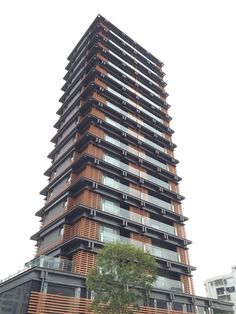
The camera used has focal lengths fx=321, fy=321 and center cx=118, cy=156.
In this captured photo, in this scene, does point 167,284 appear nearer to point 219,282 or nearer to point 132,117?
point 132,117

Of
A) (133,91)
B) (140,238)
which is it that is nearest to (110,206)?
(140,238)

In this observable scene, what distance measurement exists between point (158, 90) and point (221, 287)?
6748 cm

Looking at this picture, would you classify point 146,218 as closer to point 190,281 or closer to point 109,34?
point 190,281

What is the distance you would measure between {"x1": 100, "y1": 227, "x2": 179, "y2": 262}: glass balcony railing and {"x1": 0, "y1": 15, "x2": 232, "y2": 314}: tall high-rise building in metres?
0.12

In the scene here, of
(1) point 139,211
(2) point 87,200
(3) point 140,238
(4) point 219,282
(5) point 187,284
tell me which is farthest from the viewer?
(4) point 219,282

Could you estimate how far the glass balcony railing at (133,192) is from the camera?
121 ft

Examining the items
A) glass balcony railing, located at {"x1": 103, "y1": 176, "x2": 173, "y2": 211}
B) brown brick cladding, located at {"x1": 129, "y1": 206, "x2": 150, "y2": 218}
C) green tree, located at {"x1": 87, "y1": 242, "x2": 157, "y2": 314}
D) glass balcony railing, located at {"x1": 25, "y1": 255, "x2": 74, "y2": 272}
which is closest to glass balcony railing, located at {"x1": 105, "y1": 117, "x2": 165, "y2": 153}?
glass balcony railing, located at {"x1": 103, "y1": 176, "x2": 173, "y2": 211}

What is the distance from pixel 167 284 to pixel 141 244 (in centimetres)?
480

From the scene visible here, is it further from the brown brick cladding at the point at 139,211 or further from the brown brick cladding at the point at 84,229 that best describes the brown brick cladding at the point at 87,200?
the brown brick cladding at the point at 139,211

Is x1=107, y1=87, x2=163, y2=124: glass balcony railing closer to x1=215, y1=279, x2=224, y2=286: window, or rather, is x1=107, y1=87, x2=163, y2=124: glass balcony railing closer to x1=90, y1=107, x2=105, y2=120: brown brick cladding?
x1=90, y1=107, x2=105, y2=120: brown brick cladding

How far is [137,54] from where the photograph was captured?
57594 mm

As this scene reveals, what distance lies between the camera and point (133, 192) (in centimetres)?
3872

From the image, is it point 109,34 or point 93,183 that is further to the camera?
point 109,34

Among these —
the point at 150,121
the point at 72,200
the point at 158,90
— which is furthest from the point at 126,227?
the point at 158,90
